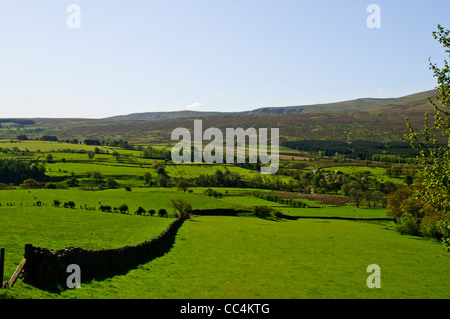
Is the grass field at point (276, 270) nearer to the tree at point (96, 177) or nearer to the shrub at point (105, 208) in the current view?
the shrub at point (105, 208)

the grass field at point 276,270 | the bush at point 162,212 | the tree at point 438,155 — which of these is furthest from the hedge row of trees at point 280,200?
the tree at point 438,155

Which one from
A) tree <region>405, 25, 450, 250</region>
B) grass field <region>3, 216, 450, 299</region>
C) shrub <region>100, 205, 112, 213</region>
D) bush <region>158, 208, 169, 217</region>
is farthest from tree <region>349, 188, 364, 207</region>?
tree <region>405, 25, 450, 250</region>

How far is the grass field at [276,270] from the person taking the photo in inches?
965

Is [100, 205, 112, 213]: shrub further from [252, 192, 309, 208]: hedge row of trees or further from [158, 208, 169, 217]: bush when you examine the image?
[252, 192, 309, 208]: hedge row of trees

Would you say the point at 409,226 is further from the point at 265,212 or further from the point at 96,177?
the point at 96,177

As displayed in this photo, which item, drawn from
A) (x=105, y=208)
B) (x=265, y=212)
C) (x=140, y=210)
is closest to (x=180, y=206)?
(x=140, y=210)

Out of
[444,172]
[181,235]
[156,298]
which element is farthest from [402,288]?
[181,235]

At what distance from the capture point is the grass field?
2450 cm

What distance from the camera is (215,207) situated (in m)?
95.3

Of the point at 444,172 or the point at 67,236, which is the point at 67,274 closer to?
the point at 67,236

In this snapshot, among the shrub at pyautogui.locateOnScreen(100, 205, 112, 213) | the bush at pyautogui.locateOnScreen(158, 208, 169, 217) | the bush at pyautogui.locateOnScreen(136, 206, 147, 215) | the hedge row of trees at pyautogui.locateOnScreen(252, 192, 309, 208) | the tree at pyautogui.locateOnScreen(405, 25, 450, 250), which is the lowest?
the hedge row of trees at pyautogui.locateOnScreen(252, 192, 309, 208)

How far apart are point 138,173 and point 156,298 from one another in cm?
13352

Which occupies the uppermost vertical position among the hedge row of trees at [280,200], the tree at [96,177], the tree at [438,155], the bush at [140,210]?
the tree at [438,155]

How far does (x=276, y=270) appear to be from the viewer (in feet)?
112
